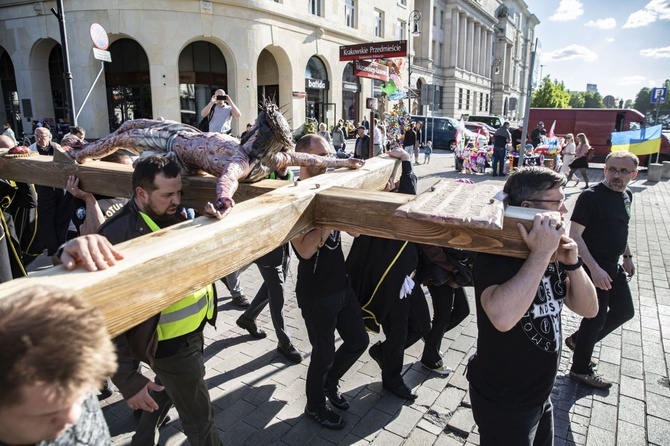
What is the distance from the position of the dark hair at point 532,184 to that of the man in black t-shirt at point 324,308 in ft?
4.12

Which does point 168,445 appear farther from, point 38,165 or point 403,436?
point 38,165

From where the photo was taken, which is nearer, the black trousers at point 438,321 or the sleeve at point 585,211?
the sleeve at point 585,211

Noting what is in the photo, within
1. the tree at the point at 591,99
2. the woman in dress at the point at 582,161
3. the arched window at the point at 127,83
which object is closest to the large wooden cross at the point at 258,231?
the woman in dress at the point at 582,161

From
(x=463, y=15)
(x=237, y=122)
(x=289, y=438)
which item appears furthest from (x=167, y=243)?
(x=463, y=15)

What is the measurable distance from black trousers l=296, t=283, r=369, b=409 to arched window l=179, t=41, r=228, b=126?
20930mm

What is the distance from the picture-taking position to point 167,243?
1.34 metres

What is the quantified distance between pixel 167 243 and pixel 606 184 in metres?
3.69

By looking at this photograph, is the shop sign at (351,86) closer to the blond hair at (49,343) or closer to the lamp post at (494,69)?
the blond hair at (49,343)

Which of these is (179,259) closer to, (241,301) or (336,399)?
(336,399)

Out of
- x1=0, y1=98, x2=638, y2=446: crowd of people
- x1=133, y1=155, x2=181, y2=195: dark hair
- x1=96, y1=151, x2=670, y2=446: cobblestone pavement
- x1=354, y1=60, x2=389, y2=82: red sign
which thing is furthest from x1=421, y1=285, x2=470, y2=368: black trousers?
x1=354, y1=60, x2=389, y2=82: red sign

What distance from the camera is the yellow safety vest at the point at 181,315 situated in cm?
234

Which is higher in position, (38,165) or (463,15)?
(463,15)

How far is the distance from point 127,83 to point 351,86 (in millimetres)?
13559

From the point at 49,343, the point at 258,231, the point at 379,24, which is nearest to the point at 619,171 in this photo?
the point at 258,231
